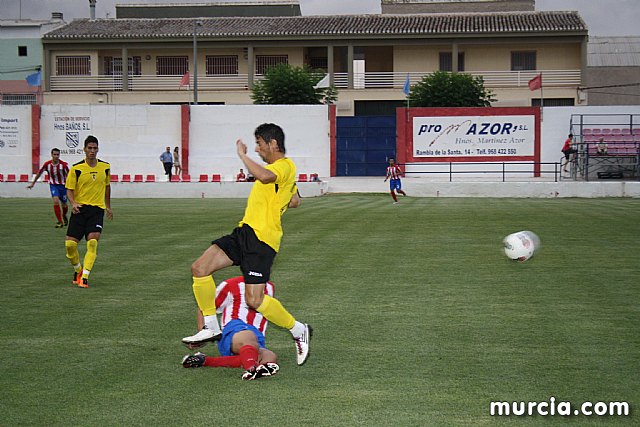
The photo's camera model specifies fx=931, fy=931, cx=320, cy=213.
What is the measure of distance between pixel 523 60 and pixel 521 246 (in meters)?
47.3

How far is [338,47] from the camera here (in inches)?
2338

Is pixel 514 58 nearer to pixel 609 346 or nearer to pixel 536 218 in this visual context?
pixel 536 218

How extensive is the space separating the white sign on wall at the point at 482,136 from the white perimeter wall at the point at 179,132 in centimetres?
588

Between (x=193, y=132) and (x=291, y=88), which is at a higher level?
(x=291, y=88)

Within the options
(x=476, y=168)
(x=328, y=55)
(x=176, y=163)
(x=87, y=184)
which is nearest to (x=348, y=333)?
(x=87, y=184)

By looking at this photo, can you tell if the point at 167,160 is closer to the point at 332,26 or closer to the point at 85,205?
the point at 332,26

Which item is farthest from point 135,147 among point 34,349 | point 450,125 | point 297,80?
point 34,349

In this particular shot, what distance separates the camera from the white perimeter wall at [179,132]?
48250 mm

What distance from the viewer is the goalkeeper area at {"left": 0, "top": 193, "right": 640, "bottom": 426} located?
655 centimetres

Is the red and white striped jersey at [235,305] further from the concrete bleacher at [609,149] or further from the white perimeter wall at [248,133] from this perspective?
the white perimeter wall at [248,133]

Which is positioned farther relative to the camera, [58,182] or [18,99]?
[18,99]

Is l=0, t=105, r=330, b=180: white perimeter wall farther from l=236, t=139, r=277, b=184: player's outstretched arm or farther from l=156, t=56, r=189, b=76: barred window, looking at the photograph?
l=236, t=139, r=277, b=184: player's outstretched arm

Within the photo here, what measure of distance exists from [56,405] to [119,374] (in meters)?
0.97

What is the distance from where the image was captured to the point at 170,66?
6128cm
